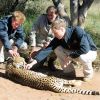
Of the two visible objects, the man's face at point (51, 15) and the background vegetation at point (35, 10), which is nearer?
the man's face at point (51, 15)

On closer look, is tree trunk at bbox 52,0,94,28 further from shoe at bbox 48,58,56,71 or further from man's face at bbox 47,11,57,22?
shoe at bbox 48,58,56,71

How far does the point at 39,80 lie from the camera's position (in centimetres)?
620

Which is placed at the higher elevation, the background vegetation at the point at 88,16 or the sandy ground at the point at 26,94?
the background vegetation at the point at 88,16

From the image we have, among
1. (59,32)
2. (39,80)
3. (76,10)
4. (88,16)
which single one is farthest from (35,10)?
(39,80)

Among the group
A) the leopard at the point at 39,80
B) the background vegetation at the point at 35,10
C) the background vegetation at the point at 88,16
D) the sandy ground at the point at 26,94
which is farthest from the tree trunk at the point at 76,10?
the sandy ground at the point at 26,94

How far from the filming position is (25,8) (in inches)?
495

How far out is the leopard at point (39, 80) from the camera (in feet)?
20.1

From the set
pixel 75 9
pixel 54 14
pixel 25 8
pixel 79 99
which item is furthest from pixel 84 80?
A: pixel 25 8

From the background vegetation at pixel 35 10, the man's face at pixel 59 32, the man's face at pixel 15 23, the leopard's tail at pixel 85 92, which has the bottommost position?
the leopard's tail at pixel 85 92

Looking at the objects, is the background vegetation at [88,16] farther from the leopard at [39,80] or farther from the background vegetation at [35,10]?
the leopard at [39,80]

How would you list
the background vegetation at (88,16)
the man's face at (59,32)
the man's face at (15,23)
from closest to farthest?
the man's face at (59,32) → the man's face at (15,23) → the background vegetation at (88,16)

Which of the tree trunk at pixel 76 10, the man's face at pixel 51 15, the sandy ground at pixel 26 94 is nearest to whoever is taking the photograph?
the sandy ground at pixel 26 94

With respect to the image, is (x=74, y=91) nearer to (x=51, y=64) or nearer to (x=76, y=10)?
(x=51, y=64)

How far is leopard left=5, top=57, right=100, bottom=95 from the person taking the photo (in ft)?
20.1
